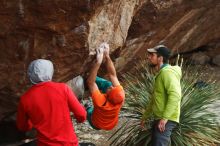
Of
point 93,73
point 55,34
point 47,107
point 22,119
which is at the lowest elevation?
point 22,119

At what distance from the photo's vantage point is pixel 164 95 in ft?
20.9

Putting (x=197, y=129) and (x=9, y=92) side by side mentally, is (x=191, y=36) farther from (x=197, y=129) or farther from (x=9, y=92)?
(x=9, y=92)

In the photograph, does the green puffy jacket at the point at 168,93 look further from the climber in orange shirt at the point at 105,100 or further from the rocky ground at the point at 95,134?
the rocky ground at the point at 95,134

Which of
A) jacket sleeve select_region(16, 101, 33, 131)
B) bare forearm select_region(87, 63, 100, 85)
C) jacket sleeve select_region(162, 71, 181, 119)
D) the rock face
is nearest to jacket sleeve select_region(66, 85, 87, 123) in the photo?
jacket sleeve select_region(16, 101, 33, 131)

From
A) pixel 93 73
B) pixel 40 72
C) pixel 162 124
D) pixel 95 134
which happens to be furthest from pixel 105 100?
pixel 95 134

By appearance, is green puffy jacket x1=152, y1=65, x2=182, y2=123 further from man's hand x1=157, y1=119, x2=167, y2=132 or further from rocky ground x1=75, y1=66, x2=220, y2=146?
rocky ground x1=75, y1=66, x2=220, y2=146

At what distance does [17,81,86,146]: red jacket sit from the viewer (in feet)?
16.1

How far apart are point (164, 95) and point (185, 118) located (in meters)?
1.50

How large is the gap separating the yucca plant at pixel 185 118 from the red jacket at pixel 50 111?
2.15 meters

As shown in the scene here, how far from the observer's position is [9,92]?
6.71 meters

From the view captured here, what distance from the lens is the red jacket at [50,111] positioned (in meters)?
4.89

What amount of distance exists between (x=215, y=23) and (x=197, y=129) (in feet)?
16.4

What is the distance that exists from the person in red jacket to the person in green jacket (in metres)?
1.55

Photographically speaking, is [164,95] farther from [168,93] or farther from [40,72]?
[40,72]
